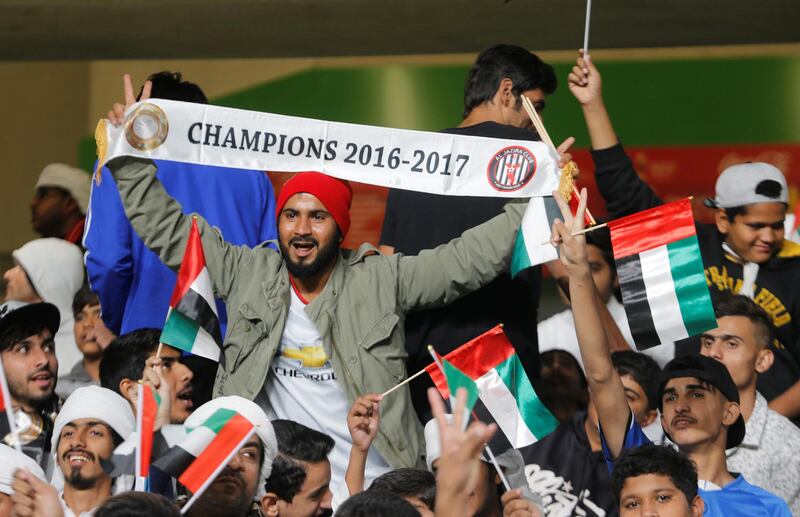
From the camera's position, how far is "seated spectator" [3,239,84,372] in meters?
6.88

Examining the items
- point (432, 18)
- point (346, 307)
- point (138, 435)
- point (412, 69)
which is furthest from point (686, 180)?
point (138, 435)

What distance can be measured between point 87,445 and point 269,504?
598mm

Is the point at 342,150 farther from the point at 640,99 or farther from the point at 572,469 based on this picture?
the point at 640,99

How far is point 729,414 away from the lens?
17.7 feet

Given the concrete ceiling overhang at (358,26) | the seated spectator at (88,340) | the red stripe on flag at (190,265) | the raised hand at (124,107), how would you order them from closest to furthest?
the red stripe on flag at (190,265), the raised hand at (124,107), the concrete ceiling overhang at (358,26), the seated spectator at (88,340)

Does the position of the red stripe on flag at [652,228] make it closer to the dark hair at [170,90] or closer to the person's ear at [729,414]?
the person's ear at [729,414]

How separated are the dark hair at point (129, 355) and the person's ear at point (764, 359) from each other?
7.34 feet

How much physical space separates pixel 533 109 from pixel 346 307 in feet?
3.34

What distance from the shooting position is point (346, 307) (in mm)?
5273

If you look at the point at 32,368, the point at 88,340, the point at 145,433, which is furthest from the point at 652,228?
the point at 88,340

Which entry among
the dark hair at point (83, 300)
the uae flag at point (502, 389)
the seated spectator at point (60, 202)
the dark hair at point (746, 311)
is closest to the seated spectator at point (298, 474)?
the uae flag at point (502, 389)

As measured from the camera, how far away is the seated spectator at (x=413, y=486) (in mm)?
4805

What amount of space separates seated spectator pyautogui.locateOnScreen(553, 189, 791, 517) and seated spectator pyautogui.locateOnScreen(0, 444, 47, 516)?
1.68m

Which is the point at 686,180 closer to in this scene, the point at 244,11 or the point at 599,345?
the point at 244,11
